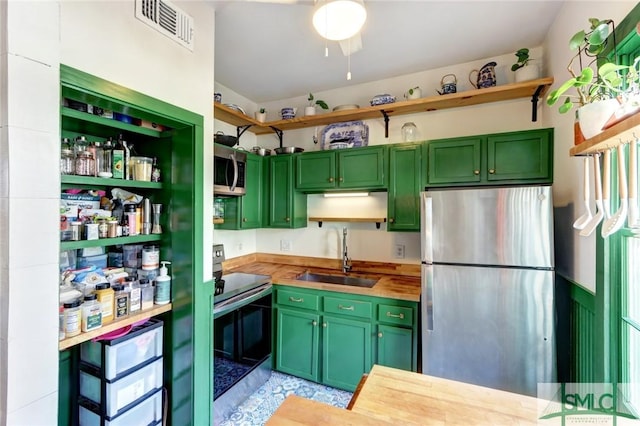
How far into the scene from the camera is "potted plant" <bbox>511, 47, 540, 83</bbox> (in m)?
2.05

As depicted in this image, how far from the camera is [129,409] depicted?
147 cm

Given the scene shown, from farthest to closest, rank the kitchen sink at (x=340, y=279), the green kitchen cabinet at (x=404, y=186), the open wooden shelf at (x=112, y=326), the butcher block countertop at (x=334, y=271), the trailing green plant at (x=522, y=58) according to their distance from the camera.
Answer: the kitchen sink at (x=340, y=279), the green kitchen cabinet at (x=404, y=186), the butcher block countertop at (x=334, y=271), the trailing green plant at (x=522, y=58), the open wooden shelf at (x=112, y=326)

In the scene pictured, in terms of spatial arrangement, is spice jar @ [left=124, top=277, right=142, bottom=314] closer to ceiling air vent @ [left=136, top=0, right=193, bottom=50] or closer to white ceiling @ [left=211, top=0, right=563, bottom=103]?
ceiling air vent @ [left=136, top=0, right=193, bottom=50]

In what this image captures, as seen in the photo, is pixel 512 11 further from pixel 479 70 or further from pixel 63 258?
pixel 63 258

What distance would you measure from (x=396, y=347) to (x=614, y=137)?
1.83 meters

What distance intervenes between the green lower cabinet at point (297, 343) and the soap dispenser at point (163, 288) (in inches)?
40.6

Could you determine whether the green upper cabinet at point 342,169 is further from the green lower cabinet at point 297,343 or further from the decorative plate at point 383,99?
the green lower cabinet at point 297,343

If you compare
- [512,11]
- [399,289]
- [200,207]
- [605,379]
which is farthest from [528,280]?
[200,207]

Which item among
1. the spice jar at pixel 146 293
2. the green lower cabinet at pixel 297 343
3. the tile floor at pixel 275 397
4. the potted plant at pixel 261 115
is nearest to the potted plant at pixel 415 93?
the potted plant at pixel 261 115

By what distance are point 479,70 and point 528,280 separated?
1.76m

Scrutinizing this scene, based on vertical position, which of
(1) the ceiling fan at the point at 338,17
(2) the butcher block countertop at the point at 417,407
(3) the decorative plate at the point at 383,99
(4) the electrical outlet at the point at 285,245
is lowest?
(2) the butcher block countertop at the point at 417,407

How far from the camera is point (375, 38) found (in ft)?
6.88

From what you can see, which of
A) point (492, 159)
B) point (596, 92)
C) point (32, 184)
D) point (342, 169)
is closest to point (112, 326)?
point (32, 184)

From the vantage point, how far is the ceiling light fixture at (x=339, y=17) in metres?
1.35
